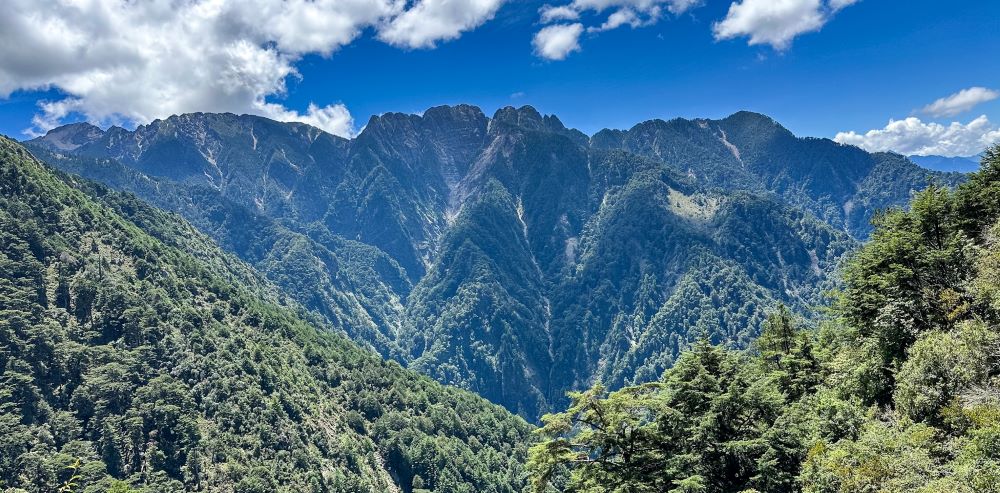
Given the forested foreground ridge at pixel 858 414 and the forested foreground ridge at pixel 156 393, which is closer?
the forested foreground ridge at pixel 858 414

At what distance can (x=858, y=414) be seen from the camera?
38.6 m

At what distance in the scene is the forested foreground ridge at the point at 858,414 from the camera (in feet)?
94.6

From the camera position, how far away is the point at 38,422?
12281 cm

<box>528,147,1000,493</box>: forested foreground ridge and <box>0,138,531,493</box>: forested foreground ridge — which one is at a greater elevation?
<box>0,138,531,493</box>: forested foreground ridge

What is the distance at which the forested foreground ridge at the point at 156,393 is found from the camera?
124 metres

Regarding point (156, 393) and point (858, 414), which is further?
point (156, 393)

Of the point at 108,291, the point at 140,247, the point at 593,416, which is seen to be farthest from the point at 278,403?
the point at 593,416

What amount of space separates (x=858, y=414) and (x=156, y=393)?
155 m

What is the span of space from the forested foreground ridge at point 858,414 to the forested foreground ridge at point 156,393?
98436 millimetres

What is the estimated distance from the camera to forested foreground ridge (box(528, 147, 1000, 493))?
94.6 feet

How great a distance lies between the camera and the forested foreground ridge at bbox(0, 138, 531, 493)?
124188mm

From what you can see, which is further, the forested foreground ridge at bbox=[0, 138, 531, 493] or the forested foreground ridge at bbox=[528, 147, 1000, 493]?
the forested foreground ridge at bbox=[0, 138, 531, 493]

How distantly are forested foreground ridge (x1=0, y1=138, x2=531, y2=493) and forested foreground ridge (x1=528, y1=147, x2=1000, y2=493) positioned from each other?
98.4 metres

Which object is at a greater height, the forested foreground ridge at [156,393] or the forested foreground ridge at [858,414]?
the forested foreground ridge at [156,393]
